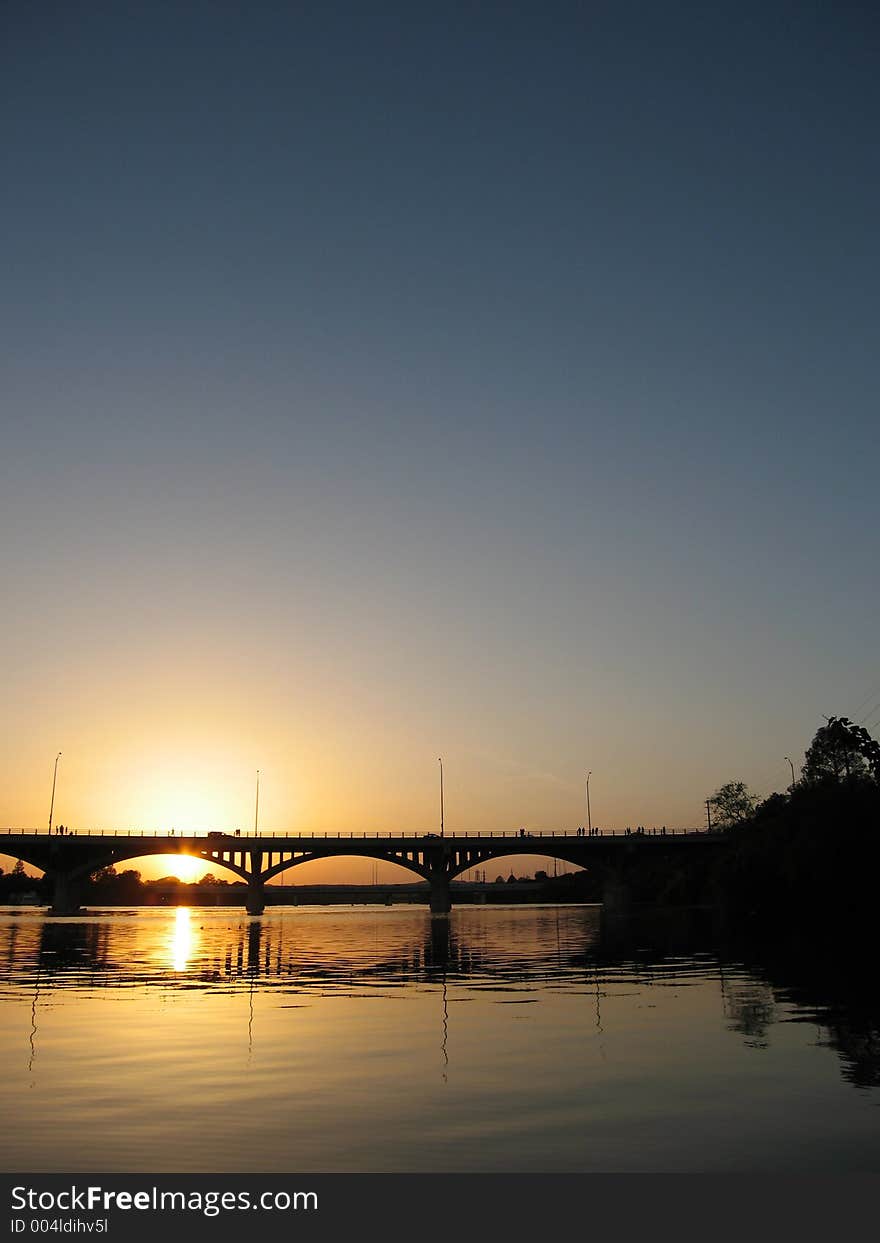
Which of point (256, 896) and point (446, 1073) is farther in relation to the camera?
point (256, 896)

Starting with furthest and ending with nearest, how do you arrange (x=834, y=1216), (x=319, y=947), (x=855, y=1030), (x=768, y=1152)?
(x=319, y=947) → (x=855, y=1030) → (x=768, y=1152) → (x=834, y=1216)

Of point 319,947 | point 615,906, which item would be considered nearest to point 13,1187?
point 319,947

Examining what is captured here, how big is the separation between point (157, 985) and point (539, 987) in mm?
14777

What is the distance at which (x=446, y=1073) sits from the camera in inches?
775

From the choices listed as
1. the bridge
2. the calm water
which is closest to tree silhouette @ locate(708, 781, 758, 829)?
the bridge

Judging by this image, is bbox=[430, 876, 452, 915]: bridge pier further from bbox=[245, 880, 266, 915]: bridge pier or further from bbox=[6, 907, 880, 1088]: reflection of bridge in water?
bbox=[6, 907, 880, 1088]: reflection of bridge in water

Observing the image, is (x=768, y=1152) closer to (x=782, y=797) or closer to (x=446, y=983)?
(x=446, y=983)

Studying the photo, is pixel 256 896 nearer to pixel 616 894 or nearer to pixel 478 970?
pixel 616 894

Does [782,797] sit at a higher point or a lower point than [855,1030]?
higher

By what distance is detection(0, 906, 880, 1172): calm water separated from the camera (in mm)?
13508

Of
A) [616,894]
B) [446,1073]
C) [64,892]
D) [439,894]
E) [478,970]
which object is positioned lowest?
[446,1073]

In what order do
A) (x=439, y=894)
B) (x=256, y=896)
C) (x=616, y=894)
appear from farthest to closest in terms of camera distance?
(x=256, y=896) → (x=439, y=894) → (x=616, y=894)

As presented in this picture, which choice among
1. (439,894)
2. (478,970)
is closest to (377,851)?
(439,894)

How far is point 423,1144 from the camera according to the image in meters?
14.0
